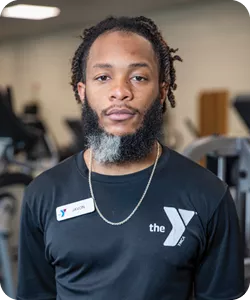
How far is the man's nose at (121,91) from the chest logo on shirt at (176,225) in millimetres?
268

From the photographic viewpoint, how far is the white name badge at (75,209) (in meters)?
1.16

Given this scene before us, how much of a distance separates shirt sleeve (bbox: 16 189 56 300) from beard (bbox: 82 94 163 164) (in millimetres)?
262

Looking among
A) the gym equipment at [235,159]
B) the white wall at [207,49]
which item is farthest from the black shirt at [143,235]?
the white wall at [207,49]

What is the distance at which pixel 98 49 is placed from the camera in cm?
119

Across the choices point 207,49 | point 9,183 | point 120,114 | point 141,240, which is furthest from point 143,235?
point 207,49

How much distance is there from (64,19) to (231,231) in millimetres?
7609

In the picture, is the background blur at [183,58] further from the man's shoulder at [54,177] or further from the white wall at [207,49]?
the man's shoulder at [54,177]

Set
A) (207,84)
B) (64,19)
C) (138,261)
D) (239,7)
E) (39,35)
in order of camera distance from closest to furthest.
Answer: (138,261) → (239,7) → (207,84) → (64,19) → (39,35)

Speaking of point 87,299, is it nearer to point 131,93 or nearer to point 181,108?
point 131,93

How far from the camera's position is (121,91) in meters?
1.11

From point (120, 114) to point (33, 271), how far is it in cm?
46

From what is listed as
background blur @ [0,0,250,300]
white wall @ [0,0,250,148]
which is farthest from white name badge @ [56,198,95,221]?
white wall @ [0,0,250,148]

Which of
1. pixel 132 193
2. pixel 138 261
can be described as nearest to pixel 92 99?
pixel 132 193

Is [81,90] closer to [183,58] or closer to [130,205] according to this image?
Answer: [130,205]
